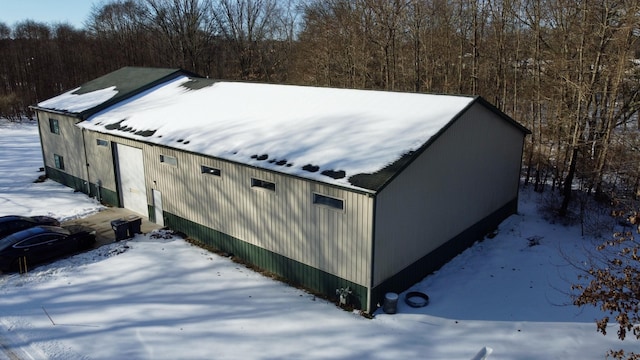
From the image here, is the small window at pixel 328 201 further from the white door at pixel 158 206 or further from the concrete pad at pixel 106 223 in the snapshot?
the concrete pad at pixel 106 223

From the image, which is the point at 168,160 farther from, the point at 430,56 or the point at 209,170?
the point at 430,56

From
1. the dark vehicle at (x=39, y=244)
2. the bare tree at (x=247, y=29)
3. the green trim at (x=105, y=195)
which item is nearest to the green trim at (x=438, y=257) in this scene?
the dark vehicle at (x=39, y=244)

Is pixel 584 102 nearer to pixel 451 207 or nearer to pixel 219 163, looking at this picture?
pixel 451 207

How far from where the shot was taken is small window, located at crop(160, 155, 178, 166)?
55.7 ft

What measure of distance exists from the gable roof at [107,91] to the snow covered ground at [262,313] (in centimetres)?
993

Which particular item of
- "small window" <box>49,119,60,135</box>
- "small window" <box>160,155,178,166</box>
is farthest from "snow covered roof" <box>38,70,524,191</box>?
"small window" <box>49,119,60,135</box>

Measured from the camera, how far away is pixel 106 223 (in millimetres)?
18812

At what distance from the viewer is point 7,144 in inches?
1398

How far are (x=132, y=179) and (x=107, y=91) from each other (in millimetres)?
8231

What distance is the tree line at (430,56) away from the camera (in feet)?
66.1

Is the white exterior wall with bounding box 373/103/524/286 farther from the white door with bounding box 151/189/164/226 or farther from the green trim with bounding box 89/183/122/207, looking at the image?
the green trim with bounding box 89/183/122/207

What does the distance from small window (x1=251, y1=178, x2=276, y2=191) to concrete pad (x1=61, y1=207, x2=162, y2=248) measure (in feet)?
20.3

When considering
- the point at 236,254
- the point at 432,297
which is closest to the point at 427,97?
the point at 432,297

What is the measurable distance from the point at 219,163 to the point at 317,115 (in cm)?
386
